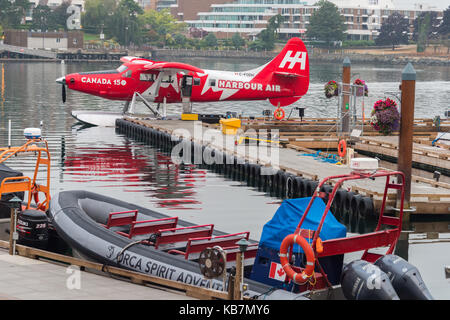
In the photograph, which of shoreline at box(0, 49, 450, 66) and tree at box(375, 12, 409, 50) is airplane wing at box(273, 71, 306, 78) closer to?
shoreline at box(0, 49, 450, 66)

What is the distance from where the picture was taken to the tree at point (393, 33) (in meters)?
184

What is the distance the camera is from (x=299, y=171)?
66.3 feet

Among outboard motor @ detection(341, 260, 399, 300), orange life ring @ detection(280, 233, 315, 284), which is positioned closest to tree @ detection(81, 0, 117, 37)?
orange life ring @ detection(280, 233, 315, 284)

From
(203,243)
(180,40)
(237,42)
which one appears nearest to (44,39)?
(180,40)

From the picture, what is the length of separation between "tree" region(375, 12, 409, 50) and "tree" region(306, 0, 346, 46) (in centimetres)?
946

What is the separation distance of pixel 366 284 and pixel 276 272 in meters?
1.39

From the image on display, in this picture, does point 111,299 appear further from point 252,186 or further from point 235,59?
point 235,59

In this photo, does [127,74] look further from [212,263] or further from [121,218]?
[212,263]

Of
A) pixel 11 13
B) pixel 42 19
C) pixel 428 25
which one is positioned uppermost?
pixel 428 25

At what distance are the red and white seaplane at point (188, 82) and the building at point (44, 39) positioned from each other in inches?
4085

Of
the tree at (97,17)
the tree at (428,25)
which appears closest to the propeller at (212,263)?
the tree at (97,17)

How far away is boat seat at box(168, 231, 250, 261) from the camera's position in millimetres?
11713

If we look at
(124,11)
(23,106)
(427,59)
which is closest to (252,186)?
(23,106)

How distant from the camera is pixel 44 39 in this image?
449 ft
